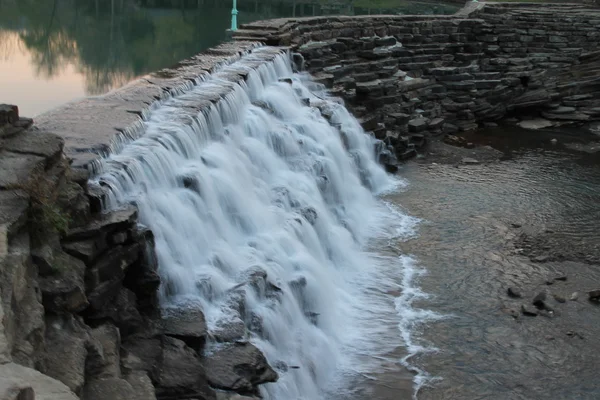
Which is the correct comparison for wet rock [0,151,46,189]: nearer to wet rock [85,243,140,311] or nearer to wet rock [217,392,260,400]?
wet rock [85,243,140,311]

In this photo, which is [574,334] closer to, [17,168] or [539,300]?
[539,300]

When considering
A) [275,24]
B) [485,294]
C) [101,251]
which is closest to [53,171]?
[101,251]

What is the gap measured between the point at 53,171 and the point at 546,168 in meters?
10.6

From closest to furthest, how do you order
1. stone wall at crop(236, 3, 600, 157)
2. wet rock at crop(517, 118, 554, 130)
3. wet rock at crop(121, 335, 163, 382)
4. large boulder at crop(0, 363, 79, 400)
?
large boulder at crop(0, 363, 79, 400) → wet rock at crop(121, 335, 163, 382) → stone wall at crop(236, 3, 600, 157) → wet rock at crop(517, 118, 554, 130)

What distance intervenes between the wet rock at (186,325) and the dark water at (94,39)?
26.1 feet

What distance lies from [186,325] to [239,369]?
1.89ft

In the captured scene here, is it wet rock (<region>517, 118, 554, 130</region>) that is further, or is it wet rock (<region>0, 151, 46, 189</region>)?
wet rock (<region>517, 118, 554, 130</region>)

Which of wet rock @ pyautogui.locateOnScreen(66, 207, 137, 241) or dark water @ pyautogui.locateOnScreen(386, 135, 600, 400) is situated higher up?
wet rock @ pyautogui.locateOnScreen(66, 207, 137, 241)

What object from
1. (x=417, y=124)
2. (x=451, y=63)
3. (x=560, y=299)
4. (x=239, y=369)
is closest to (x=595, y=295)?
(x=560, y=299)

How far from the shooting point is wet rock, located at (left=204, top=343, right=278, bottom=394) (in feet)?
21.0

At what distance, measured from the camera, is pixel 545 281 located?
969 centimetres

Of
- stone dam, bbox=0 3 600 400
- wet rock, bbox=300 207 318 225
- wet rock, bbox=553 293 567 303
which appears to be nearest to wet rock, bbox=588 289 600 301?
wet rock, bbox=553 293 567 303

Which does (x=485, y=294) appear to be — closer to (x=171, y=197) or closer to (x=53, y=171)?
(x=171, y=197)

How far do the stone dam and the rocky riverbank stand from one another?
0.5 inches
